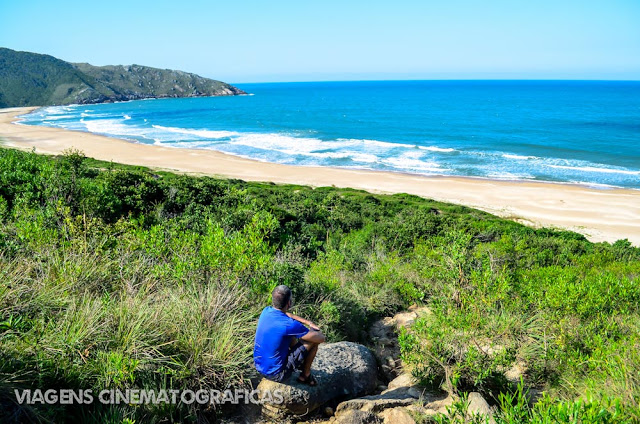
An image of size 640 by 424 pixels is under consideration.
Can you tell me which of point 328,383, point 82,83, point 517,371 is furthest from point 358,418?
point 82,83

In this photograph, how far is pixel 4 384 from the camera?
3.18m

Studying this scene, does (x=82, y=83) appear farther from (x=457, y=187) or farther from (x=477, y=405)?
(x=477, y=405)

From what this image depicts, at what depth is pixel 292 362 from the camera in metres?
4.34

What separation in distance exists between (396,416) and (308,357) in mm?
1052

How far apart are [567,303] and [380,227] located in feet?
31.1

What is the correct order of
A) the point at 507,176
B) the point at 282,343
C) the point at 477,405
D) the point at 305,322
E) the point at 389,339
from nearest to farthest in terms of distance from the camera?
the point at 477,405, the point at 282,343, the point at 305,322, the point at 389,339, the point at 507,176

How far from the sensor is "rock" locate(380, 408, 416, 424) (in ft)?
13.3

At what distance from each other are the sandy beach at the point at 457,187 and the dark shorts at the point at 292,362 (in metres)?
22.9

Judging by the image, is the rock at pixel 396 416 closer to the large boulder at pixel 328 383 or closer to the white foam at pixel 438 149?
the large boulder at pixel 328 383

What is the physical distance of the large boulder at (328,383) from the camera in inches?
166

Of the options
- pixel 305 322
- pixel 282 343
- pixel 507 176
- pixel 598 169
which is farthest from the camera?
pixel 598 169

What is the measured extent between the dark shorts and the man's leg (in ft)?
0.11

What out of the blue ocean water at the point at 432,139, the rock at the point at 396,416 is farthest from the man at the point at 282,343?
the blue ocean water at the point at 432,139

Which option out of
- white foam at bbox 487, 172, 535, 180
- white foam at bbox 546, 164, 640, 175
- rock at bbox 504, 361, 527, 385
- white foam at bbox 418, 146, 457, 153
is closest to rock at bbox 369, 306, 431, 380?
rock at bbox 504, 361, 527, 385
